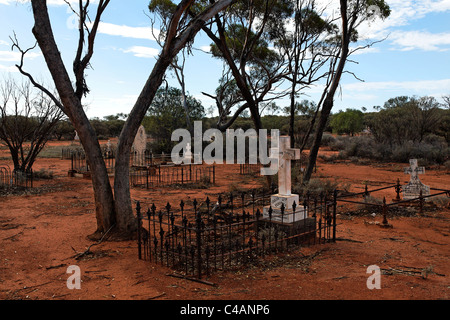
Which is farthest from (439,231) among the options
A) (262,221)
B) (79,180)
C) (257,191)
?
(79,180)

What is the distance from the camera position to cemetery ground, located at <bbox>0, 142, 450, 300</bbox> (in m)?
4.49

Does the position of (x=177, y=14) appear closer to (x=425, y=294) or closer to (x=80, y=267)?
(x=80, y=267)

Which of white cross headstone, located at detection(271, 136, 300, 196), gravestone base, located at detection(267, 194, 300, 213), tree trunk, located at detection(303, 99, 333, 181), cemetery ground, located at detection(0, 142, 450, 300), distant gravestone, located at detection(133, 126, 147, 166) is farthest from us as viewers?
distant gravestone, located at detection(133, 126, 147, 166)

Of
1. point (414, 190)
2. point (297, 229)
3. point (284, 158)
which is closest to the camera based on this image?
point (297, 229)

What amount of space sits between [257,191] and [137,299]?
9008mm

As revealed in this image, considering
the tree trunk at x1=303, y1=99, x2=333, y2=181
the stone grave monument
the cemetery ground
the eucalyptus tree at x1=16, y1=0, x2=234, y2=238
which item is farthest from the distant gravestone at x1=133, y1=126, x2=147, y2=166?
the stone grave monument

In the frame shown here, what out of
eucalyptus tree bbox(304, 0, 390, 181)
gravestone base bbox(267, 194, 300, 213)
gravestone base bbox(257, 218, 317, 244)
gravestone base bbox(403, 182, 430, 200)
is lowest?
gravestone base bbox(257, 218, 317, 244)

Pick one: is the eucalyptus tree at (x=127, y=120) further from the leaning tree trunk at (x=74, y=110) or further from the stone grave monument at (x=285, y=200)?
the stone grave monument at (x=285, y=200)

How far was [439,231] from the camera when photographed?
8023 mm

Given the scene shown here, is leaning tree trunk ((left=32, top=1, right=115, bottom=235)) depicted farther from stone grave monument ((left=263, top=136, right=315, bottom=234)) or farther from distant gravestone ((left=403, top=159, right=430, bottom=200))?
distant gravestone ((left=403, top=159, right=430, bottom=200))

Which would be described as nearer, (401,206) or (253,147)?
(401,206)

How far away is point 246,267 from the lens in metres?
5.37

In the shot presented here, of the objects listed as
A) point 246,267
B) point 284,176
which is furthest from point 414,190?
point 246,267

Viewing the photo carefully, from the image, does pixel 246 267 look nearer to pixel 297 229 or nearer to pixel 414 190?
pixel 297 229
